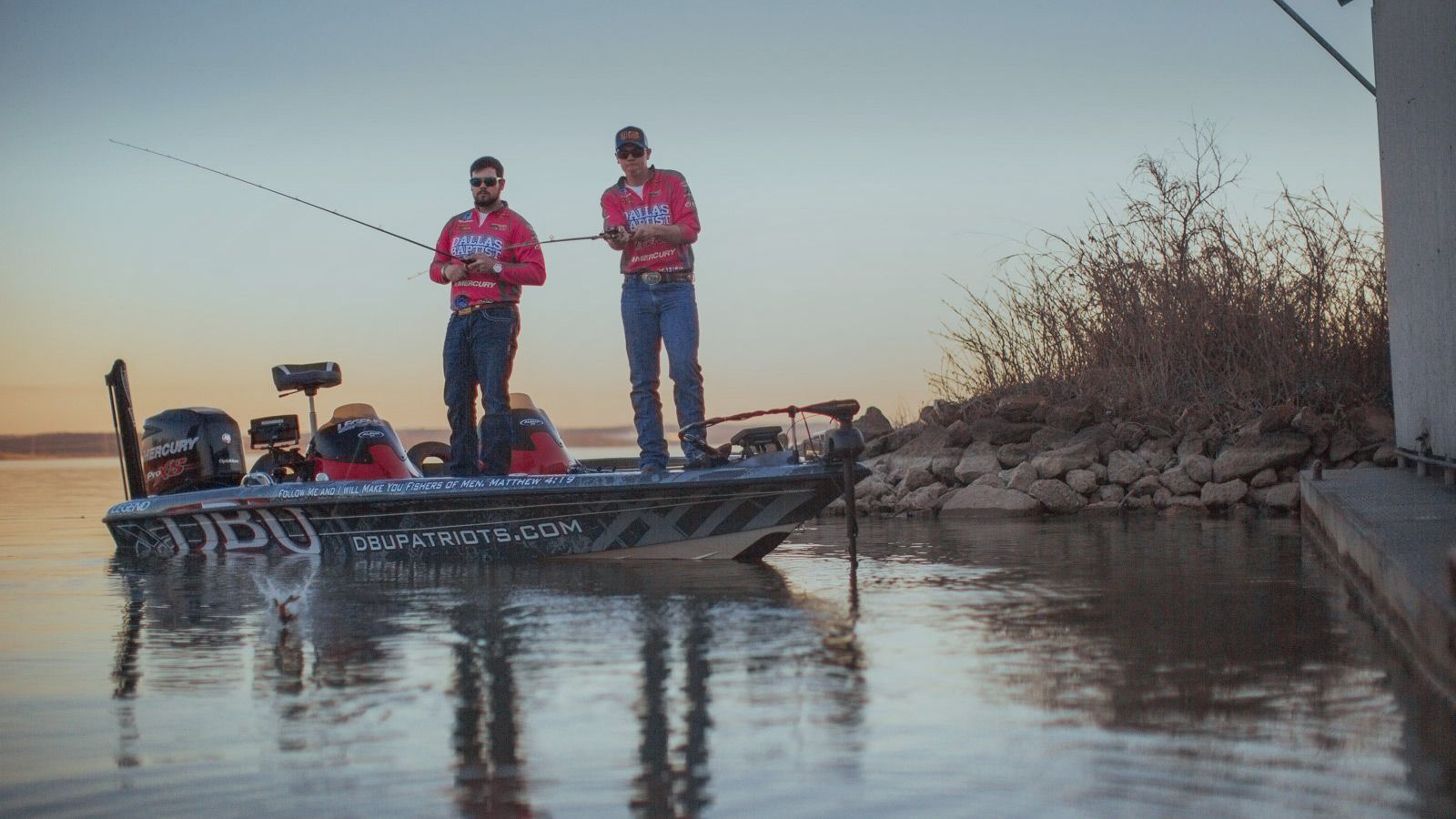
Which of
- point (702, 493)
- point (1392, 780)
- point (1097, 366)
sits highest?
point (1097, 366)

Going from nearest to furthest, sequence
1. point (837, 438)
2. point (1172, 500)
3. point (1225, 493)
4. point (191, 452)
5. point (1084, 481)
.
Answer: point (837, 438), point (191, 452), point (1225, 493), point (1172, 500), point (1084, 481)

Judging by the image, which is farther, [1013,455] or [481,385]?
[1013,455]

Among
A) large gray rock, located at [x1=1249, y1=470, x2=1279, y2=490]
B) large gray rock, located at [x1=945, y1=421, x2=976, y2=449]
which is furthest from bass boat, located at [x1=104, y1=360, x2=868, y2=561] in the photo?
large gray rock, located at [x1=945, y1=421, x2=976, y2=449]

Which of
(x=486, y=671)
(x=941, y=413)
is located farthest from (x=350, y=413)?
(x=941, y=413)

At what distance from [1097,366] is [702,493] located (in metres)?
8.93

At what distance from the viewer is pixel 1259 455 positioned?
1491 centimetres

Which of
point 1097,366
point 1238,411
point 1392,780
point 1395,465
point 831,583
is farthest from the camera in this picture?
point 1097,366

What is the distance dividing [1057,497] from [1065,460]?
20.9 inches

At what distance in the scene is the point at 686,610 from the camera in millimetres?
7246

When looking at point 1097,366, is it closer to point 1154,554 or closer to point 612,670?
point 1154,554

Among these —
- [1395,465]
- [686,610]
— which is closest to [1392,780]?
[686,610]

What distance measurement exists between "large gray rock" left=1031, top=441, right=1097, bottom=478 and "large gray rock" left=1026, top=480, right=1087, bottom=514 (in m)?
0.24

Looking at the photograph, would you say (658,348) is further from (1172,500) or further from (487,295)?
(1172,500)

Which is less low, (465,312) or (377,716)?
(465,312)
